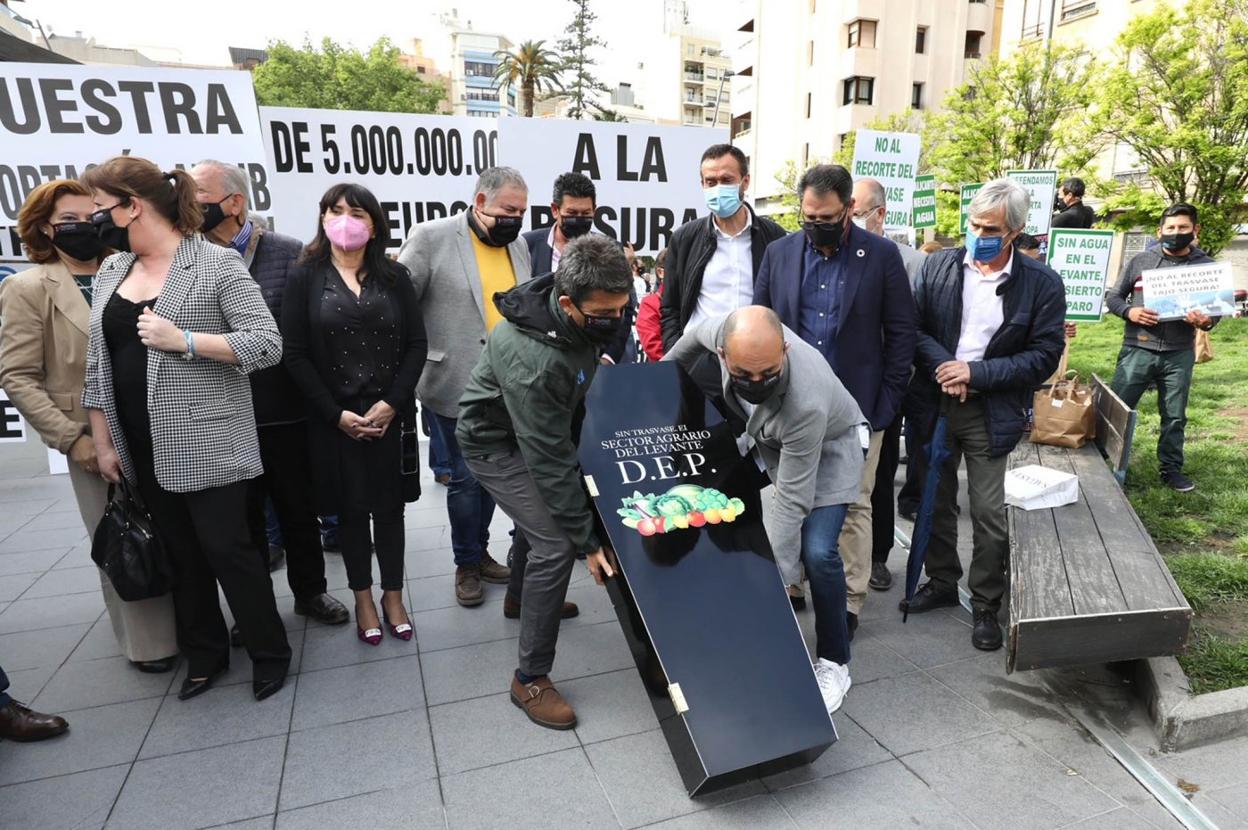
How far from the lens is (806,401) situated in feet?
8.85

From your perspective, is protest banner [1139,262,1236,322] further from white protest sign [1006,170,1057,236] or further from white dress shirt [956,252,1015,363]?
white dress shirt [956,252,1015,363]

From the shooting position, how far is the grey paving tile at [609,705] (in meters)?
2.92

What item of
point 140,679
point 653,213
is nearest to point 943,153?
point 653,213

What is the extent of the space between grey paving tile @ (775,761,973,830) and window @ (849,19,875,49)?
39348 mm

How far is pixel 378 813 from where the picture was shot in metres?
2.46

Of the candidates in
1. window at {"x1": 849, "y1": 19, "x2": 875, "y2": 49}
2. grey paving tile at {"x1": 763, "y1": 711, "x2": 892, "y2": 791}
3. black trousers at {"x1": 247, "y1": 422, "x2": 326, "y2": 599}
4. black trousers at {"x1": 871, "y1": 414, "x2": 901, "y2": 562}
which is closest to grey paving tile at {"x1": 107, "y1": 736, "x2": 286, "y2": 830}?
black trousers at {"x1": 247, "y1": 422, "x2": 326, "y2": 599}

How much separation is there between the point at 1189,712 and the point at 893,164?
6.84 m

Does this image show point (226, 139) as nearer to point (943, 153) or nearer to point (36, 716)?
point (36, 716)

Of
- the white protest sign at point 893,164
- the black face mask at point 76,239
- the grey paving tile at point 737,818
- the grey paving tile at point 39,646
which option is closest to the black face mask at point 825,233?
the grey paving tile at point 737,818

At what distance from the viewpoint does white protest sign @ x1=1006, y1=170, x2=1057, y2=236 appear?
6.77m

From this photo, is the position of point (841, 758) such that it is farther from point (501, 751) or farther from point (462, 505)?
point (462, 505)

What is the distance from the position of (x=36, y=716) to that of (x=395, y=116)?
12.9ft

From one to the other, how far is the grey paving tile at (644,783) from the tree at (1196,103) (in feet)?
43.1

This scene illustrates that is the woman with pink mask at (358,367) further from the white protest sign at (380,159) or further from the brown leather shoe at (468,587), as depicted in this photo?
the white protest sign at (380,159)
